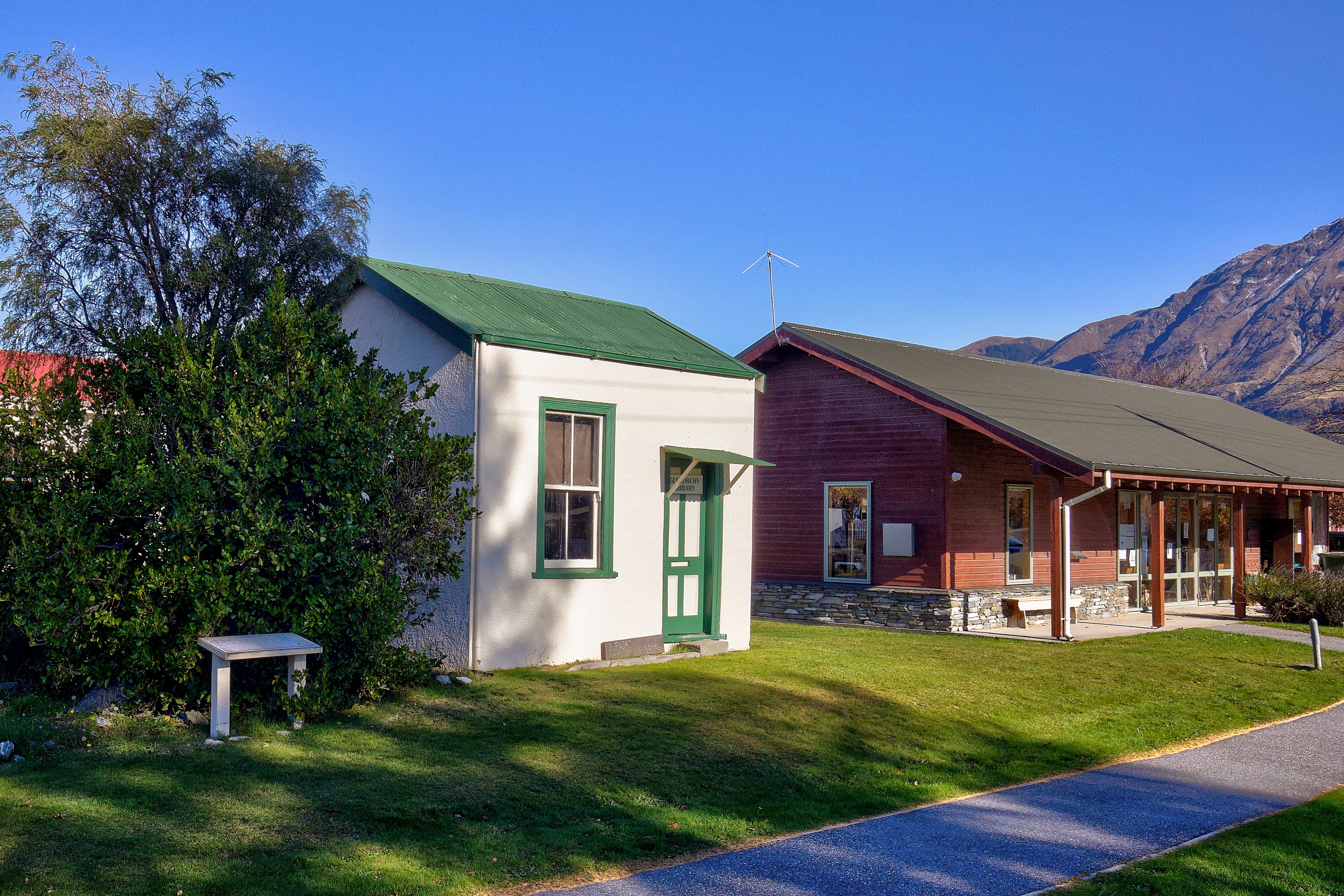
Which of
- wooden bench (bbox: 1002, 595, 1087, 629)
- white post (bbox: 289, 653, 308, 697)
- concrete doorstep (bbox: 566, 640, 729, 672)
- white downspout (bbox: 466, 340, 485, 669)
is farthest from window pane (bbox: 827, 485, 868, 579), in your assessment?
white post (bbox: 289, 653, 308, 697)

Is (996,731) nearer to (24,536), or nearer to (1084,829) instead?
(1084,829)

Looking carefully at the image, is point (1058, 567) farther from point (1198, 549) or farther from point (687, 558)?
point (1198, 549)

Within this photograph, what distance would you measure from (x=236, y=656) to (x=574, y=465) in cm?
469

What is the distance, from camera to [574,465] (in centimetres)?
1152

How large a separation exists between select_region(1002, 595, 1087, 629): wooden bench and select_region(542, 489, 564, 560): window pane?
9.94 meters

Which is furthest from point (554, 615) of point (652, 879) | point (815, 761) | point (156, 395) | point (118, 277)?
point (118, 277)

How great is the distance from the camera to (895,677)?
38.9ft

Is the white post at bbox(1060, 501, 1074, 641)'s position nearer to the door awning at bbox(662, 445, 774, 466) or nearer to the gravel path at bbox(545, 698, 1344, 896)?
the door awning at bbox(662, 445, 774, 466)

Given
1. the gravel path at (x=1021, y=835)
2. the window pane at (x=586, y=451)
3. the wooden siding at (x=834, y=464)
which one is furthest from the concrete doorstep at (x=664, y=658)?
the wooden siding at (x=834, y=464)

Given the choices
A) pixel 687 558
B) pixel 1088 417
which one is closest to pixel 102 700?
pixel 687 558

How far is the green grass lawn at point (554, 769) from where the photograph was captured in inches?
217

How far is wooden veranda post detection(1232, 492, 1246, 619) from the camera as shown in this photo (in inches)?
796

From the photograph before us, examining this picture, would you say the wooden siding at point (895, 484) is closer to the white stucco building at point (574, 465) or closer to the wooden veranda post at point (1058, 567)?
the wooden veranda post at point (1058, 567)

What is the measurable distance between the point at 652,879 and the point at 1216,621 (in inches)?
690
